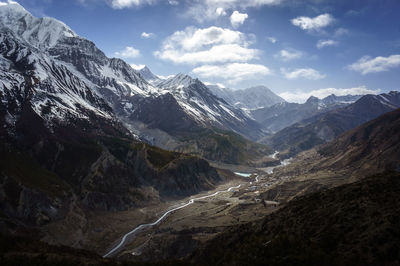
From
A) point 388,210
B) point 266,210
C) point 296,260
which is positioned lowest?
point 266,210

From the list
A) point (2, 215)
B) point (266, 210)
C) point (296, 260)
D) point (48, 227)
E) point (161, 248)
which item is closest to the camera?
point (296, 260)

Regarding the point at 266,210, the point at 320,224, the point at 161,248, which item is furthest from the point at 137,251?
the point at 320,224

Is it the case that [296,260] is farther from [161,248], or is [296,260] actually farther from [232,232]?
[161,248]

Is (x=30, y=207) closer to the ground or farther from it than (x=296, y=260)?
farther from it

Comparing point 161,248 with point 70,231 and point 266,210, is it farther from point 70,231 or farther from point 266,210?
point 266,210

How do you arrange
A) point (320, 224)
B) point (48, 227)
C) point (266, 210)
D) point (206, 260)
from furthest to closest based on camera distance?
point (266, 210), point (48, 227), point (206, 260), point (320, 224)

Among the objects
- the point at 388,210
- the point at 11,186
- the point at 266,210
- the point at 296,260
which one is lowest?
the point at 266,210

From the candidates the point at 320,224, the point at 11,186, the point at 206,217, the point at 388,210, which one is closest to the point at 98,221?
the point at 11,186

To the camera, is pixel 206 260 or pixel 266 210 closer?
pixel 206 260

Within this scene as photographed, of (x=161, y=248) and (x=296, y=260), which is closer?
(x=296, y=260)
